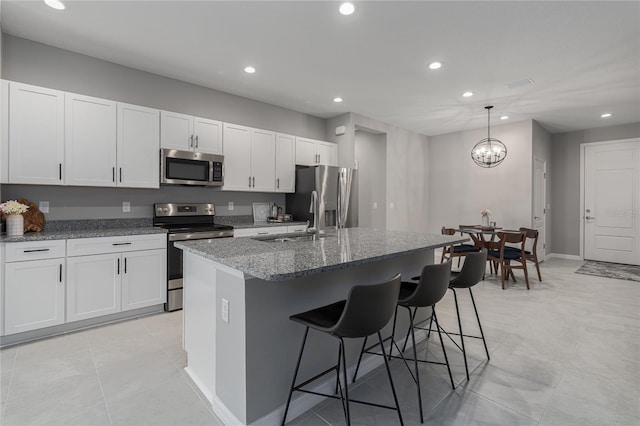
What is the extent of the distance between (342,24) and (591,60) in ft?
9.06

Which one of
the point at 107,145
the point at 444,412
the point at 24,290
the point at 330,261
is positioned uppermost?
the point at 107,145

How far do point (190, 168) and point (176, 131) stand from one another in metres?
0.45

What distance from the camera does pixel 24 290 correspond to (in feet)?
8.71

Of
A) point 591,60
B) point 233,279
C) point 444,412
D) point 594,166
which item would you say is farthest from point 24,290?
point 594,166

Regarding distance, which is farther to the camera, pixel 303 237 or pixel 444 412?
pixel 303 237

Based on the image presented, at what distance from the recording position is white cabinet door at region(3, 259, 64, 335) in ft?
8.53

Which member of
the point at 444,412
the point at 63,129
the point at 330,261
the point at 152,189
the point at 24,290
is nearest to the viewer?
the point at 330,261

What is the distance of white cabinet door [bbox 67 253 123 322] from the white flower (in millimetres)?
545

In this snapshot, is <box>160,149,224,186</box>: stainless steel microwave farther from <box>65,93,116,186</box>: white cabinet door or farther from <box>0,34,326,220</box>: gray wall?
<box>65,93,116,186</box>: white cabinet door

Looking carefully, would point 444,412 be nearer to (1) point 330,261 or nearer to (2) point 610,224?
(1) point 330,261

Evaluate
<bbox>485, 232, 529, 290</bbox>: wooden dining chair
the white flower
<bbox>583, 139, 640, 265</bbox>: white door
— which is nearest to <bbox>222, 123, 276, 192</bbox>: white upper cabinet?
the white flower

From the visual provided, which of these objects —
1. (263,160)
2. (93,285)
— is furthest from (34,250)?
(263,160)

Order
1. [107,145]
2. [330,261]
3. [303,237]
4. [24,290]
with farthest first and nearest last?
[107,145] → [303,237] → [24,290] → [330,261]

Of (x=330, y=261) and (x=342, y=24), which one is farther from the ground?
(x=342, y=24)
